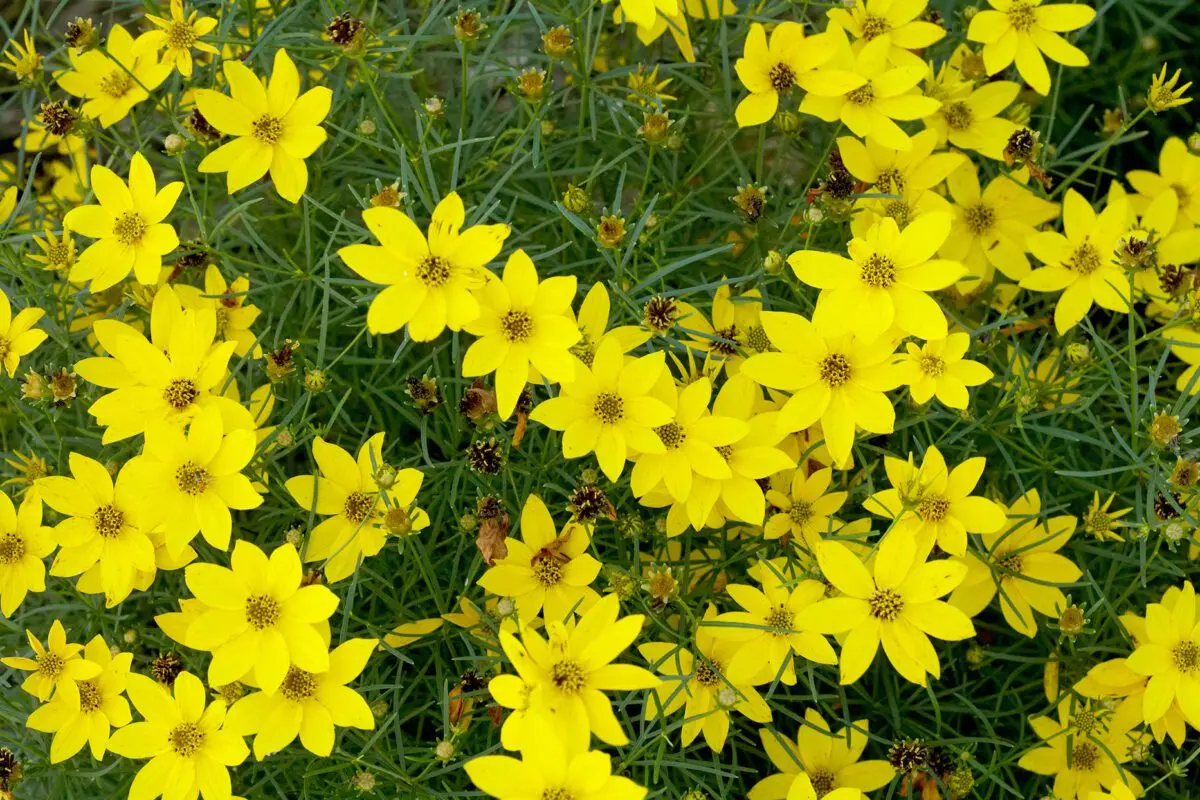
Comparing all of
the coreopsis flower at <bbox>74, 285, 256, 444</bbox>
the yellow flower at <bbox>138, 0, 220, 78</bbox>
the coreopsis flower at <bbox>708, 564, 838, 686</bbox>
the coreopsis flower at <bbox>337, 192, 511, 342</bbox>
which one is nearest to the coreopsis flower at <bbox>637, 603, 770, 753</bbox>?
the coreopsis flower at <bbox>708, 564, 838, 686</bbox>

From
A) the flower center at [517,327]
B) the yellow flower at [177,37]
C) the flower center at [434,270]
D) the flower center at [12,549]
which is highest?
the yellow flower at [177,37]

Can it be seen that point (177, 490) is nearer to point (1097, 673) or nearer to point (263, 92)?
point (263, 92)

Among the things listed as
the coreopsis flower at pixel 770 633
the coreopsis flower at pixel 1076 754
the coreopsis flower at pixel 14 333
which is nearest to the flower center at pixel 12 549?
the coreopsis flower at pixel 14 333

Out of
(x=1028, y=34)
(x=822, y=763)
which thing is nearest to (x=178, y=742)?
(x=822, y=763)

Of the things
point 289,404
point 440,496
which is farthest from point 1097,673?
point 289,404

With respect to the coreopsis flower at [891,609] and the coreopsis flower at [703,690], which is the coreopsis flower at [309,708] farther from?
the coreopsis flower at [891,609]

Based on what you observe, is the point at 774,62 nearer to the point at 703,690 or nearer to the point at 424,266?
the point at 424,266

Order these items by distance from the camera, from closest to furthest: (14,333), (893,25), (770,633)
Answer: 1. (770,633)
2. (14,333)
3. (893,25)
